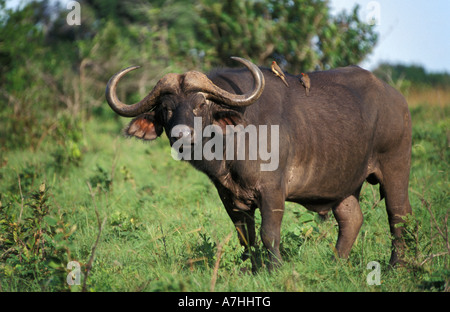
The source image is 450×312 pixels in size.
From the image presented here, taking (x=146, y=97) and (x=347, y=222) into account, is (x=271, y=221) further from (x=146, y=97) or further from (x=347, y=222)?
(x=146, y=97)

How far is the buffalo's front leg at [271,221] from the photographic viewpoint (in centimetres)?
418

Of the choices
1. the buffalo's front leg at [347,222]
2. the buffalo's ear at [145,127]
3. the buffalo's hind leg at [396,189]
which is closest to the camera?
the buffalo's ear at [145,127]

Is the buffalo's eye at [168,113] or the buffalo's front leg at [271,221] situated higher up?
the buffalo's eye at [168,113]

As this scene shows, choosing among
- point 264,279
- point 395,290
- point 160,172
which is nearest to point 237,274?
point 264,279

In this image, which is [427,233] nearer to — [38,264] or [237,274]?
[237,274]

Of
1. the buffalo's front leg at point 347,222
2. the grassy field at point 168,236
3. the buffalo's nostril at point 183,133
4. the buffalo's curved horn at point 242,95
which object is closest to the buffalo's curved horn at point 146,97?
the buffalo's curved horn at point 242,95

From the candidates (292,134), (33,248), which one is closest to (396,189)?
(292,134)

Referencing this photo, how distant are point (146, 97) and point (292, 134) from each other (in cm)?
125

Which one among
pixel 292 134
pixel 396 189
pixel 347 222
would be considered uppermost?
pixel 292 134

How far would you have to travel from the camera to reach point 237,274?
4.00 metres

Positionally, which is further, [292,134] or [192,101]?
[292,134]

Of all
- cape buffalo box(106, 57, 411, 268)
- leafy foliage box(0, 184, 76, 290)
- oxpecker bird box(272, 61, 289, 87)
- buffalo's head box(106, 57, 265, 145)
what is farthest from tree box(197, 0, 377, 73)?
leafy foliage box(0, 184, 76, 290)

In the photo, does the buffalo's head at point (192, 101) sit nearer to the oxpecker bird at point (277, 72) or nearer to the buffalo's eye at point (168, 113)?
the buffalo's eye at point (168, 113)

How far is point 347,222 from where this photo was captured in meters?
5.04
